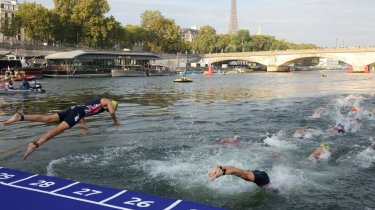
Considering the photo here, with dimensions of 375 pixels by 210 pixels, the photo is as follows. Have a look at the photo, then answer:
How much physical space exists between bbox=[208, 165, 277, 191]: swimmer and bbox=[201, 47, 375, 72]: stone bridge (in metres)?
106

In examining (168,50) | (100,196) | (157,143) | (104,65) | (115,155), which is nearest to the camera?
(100,196)

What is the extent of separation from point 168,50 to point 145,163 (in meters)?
132

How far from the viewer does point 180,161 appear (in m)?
12.8

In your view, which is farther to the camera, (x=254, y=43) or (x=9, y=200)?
(x=254, y=43)

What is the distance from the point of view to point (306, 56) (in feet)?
386

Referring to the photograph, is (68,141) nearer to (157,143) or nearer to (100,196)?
(157,143)

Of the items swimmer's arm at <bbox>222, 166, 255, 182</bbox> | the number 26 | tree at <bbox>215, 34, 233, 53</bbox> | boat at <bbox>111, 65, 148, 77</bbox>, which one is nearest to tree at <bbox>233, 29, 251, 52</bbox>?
tree at <bbox>215, 34, 233, 53</bbox>

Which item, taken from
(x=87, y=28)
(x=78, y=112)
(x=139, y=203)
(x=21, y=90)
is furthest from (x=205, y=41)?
(x=139, y=203)

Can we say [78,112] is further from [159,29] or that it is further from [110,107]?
[159,29]

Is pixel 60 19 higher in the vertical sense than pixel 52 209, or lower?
higher

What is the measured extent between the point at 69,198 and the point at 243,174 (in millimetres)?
3562

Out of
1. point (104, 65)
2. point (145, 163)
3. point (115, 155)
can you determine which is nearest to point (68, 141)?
point (115, 155)

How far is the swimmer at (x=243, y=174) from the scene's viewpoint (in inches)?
311

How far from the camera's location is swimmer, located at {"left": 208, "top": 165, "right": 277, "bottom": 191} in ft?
25.9
